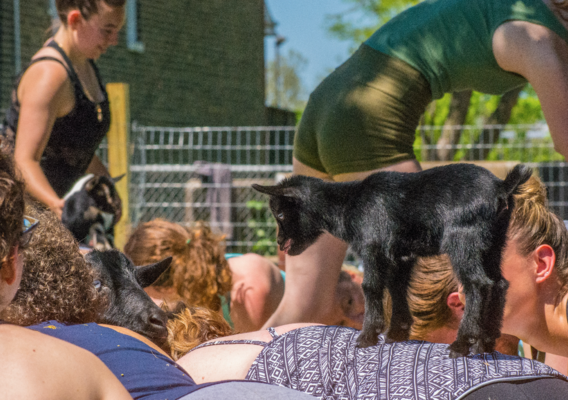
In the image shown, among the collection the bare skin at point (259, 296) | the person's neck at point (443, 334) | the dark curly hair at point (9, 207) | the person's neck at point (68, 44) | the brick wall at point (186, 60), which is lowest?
the bare skin at point (259, 296)

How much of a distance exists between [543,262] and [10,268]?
59.4 inches

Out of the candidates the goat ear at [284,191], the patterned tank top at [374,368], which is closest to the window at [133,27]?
the patterned tank top at [374,368]

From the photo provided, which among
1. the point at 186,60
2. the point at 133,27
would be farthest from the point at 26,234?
the point at 186,60

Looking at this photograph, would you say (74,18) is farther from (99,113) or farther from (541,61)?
(541,61)

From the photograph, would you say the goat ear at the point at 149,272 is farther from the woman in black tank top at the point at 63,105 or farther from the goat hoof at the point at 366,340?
the woman in black tank top at the point at 63,105

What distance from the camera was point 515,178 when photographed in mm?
1343

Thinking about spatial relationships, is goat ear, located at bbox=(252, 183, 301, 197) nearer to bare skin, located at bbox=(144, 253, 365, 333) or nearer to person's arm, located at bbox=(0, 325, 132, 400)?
person's arm, located at bbox=(0, 325, 132, 400)

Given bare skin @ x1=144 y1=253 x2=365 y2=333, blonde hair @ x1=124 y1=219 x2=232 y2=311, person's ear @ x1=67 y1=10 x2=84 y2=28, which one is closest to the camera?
person's ear @ x1=67 y1=10 x2=84 y2=28

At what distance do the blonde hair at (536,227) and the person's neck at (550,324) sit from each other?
4cm

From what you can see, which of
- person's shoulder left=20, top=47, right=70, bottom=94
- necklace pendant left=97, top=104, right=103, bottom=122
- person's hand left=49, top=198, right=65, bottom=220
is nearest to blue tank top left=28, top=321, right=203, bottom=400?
person's hand left=49, top=198, right=65, bottom=220

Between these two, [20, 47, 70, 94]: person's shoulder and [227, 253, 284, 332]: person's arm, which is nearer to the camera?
[20, 47, 70, 94]: person's shoulder

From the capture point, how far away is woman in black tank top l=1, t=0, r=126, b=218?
279cm

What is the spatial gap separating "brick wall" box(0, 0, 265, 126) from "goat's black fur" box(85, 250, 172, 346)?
9902 mm

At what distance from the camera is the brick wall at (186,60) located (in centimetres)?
1113
